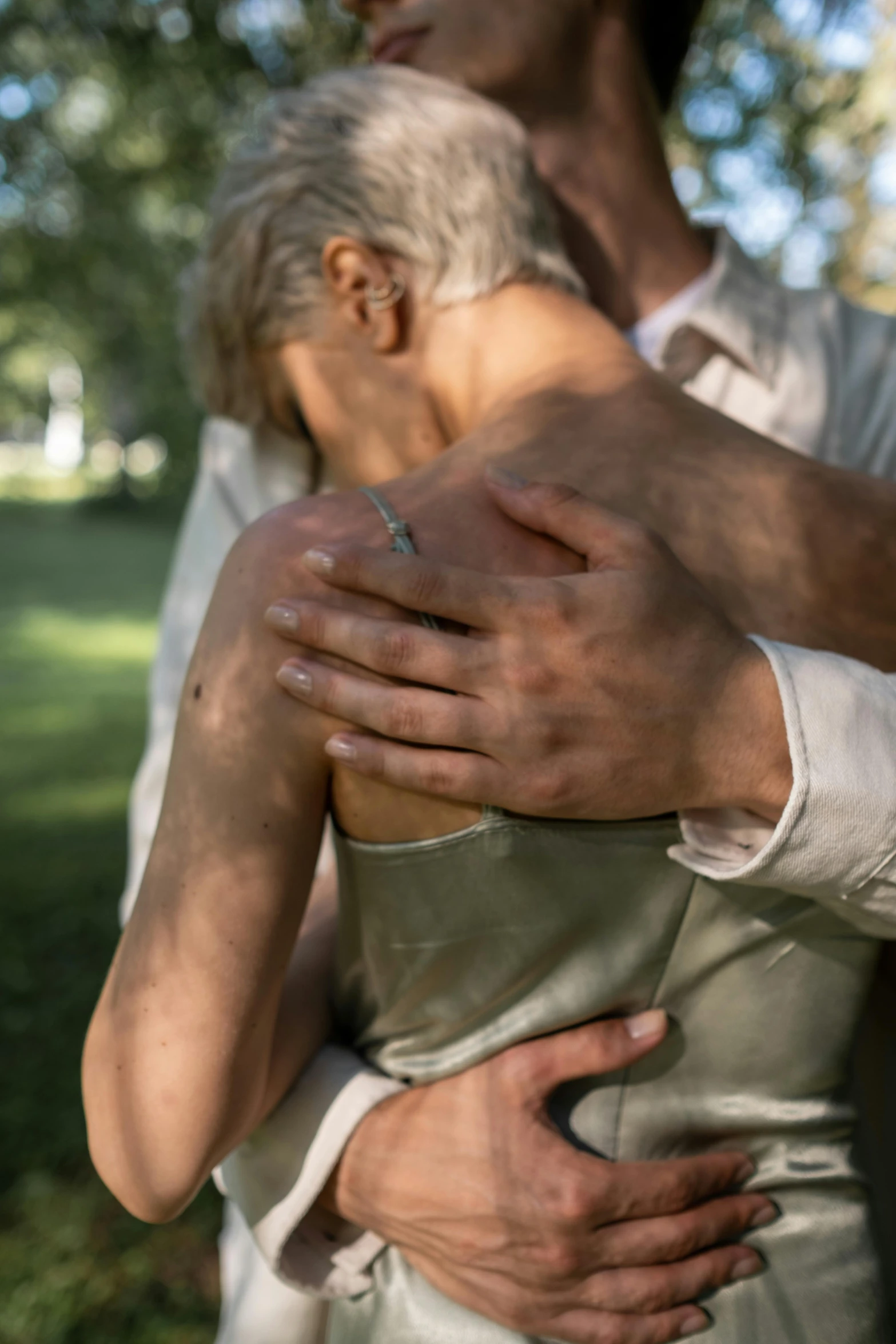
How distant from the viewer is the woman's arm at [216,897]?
130cm

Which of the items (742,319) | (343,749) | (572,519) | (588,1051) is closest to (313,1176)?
(588,1051)

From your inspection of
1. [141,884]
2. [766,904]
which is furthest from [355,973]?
[766,904]

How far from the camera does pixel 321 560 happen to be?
49.3 inches

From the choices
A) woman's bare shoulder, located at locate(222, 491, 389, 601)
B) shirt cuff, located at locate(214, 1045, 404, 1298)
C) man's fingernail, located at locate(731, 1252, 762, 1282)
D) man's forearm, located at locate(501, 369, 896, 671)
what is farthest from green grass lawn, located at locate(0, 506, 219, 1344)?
man's forearm, located at locate(501, 369, 896, 671)

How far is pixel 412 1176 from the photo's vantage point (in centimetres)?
149

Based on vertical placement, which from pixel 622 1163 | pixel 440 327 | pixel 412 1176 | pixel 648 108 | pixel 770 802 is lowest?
pixel 412 1176

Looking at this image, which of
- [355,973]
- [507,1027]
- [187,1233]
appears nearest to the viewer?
[507,1027]

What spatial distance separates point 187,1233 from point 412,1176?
2833 millimetres

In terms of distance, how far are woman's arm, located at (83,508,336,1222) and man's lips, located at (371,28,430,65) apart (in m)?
1.57

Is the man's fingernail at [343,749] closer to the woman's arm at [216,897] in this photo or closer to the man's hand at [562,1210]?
the woman's arm at [216,897]

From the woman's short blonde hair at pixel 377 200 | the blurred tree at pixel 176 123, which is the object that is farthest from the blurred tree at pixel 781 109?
the woman's short blonde hair at pixel 377 200

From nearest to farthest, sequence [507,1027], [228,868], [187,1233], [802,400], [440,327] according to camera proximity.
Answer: [228,868], [507,1027], [440,327], [802,400], [187,1233]

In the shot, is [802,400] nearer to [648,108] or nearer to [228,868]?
[648,108]

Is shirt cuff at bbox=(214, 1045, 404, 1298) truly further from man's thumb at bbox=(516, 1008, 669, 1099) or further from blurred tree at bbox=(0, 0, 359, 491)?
blurred tree at bbox=(0, 0, 359, 491)
